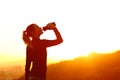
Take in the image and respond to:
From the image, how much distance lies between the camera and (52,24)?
8.12 m

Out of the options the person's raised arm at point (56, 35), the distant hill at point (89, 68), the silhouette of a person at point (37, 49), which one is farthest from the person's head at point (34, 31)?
the distant hill at point (89, 68)

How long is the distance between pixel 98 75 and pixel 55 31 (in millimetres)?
17844

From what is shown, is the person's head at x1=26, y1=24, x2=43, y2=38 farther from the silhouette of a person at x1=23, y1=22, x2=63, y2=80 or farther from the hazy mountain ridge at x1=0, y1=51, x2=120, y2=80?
the hazy mountain ridge at x1=0, y1=51, x2=120, y2=80

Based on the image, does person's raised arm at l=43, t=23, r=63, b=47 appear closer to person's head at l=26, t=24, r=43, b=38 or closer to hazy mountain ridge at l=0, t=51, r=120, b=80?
person's head at l=26, t=24, r=43, b=38

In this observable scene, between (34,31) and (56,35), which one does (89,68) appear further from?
(34,31)

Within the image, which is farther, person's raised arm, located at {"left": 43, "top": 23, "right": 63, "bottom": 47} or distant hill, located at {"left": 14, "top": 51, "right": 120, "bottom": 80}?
distant hill, located at {"left": 14, "top": 51, "right": 120, "bottom": 80}

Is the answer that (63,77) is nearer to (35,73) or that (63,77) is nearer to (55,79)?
(55,79)

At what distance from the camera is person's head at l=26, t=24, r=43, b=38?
26.4 ft

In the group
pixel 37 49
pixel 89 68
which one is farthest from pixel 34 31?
pixel 89 68

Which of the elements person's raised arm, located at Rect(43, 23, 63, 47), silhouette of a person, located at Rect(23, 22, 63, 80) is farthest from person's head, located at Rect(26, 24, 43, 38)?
person's raised arm, located at Rect(43, 23, 63, 47)

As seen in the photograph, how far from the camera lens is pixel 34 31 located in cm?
808

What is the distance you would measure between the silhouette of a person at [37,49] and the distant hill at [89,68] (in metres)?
16.1

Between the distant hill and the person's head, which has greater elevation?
the distant hill

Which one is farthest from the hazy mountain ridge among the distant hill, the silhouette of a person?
the silhouette of a person
